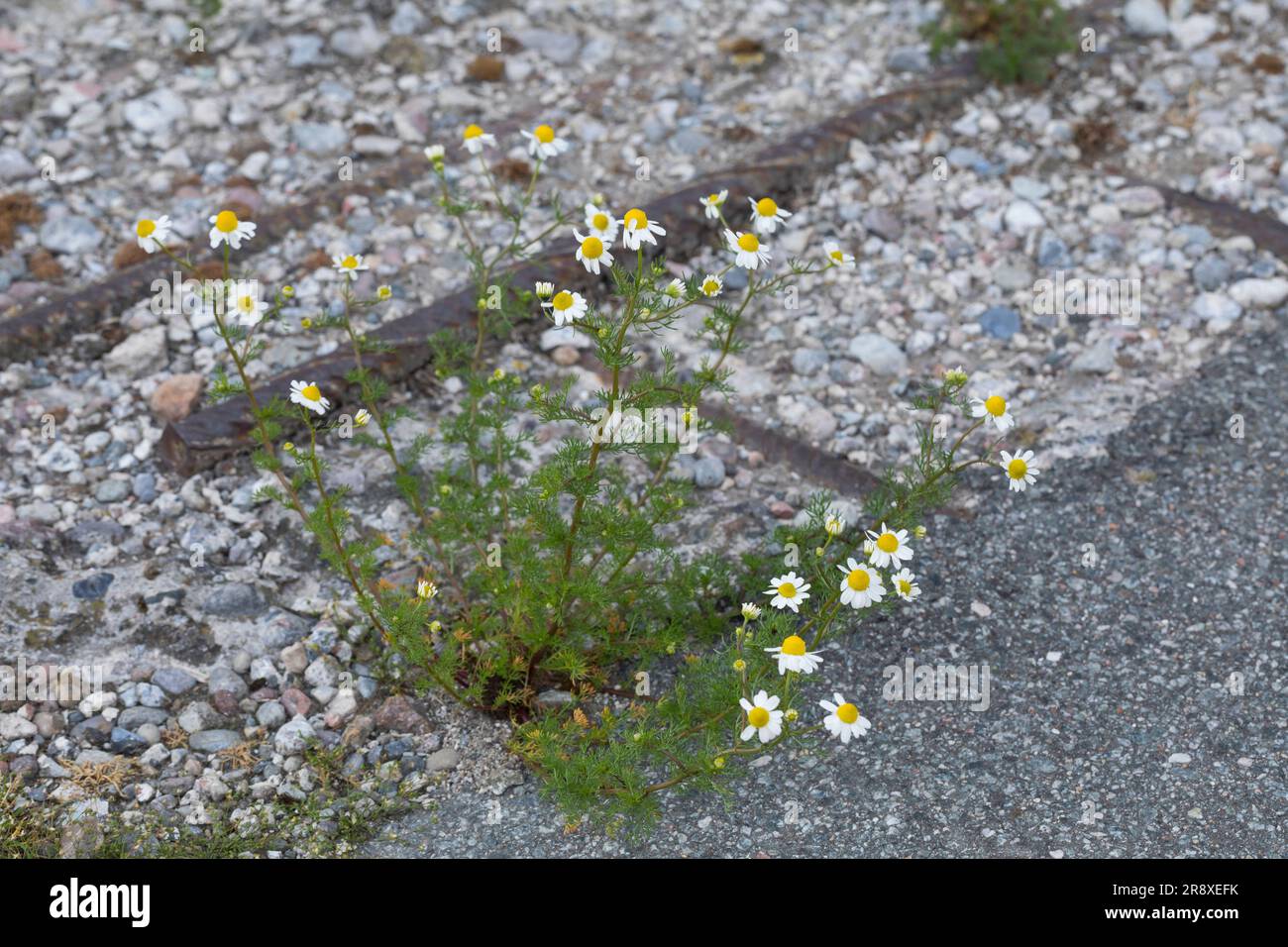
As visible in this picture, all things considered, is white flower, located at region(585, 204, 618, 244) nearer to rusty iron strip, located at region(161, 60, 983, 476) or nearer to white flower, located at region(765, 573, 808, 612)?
white flower, located at region(765, 573, 808, 612)

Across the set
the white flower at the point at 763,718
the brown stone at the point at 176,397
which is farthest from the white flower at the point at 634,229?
the brown stone at the point at 176,397

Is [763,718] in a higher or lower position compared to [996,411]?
lower

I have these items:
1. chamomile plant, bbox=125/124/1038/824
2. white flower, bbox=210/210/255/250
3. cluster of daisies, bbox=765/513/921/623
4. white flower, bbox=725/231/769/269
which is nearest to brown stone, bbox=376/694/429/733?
chamomile plant, bbox=125/124/1038/824

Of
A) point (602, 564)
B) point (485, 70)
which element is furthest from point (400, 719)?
point (485, 70)

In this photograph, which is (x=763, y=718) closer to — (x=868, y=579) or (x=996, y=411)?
(x=868, y=579)

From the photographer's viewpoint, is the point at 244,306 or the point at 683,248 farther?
the point at 683,248

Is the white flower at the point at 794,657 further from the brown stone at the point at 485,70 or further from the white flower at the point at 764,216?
the brown stone at the point at 485,70
